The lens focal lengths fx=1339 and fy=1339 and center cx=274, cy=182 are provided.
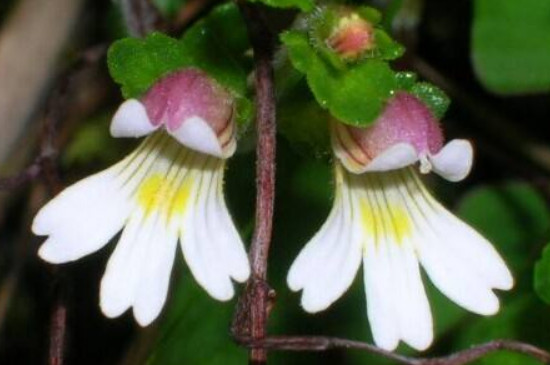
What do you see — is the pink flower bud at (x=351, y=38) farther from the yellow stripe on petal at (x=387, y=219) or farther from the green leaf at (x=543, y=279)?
the green leaf at (x=543, y=279)

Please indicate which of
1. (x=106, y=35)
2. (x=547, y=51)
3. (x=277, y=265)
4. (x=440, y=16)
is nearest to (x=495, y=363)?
(x=277, y=265)

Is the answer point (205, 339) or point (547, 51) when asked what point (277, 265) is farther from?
point (547, 51)

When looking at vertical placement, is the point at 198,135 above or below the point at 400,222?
above

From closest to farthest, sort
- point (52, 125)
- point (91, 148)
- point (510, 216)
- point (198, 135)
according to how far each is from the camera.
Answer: point (198, 135), point (52, 125), point (510, 216), point (91, 148)

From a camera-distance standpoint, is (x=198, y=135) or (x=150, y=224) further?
(x=150, y=224)

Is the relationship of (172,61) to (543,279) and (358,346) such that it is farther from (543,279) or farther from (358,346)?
(543,279)

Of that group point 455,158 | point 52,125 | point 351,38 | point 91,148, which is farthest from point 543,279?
point 91,148

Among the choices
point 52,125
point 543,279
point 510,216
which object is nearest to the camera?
point 543,279
